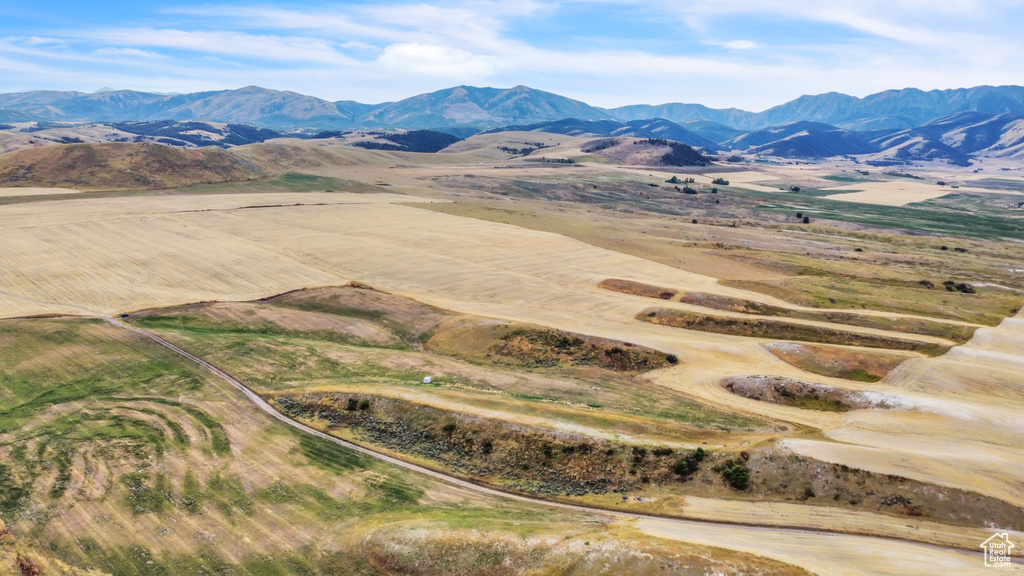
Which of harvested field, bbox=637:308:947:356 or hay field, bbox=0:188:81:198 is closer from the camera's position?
harvested field, bbox=637:308:947:356

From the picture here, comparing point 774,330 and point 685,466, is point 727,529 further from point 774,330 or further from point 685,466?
point 774,330

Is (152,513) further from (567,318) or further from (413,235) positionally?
(413,235)

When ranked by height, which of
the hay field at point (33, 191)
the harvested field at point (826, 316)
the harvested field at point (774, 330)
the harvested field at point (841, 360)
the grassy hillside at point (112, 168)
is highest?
the grassy hillside at point (112, 168)

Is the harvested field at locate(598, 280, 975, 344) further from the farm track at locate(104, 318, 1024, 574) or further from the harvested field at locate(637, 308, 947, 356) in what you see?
the farm track at locate(104, 318, 1024, 574)

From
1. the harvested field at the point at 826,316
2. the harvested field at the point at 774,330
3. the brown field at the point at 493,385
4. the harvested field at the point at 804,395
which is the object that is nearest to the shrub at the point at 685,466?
the brown field at the point at 493,385

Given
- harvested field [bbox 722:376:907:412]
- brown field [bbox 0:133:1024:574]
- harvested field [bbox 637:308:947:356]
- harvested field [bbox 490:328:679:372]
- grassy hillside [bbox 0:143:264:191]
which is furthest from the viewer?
grassy hillside [bbox 0:143:264:191]

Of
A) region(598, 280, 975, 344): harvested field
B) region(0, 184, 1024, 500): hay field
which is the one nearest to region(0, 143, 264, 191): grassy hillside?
region(0, 184, 1024, 500): hay field

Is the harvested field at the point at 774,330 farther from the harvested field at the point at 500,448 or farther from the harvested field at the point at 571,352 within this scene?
the harvested field at the point at 500,448
